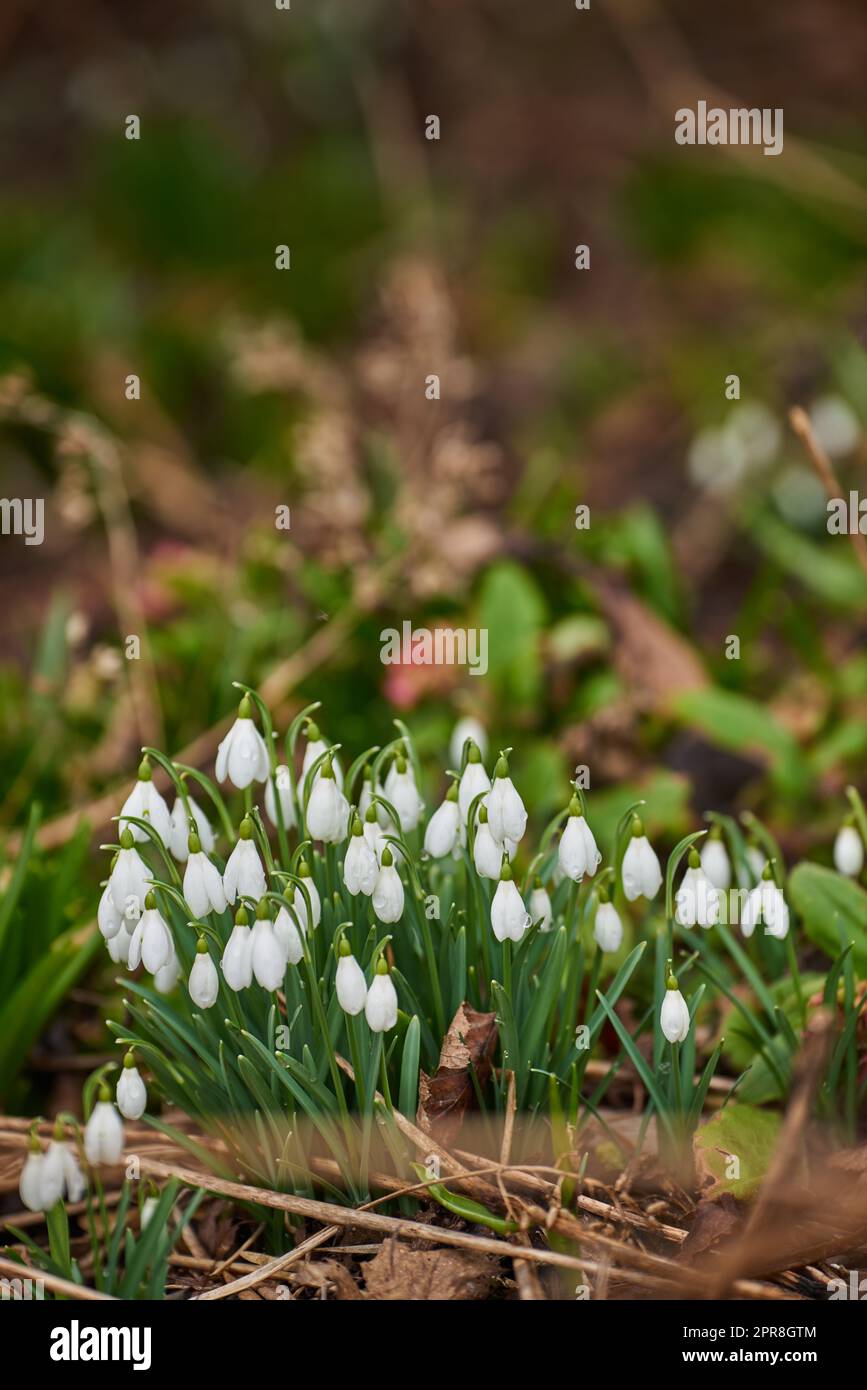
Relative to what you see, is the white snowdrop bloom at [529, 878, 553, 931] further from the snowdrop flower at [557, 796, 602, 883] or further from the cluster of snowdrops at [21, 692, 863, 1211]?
the snowdrop flower at [557, 796, 602, 883]

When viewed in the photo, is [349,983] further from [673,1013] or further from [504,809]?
[673,1013]

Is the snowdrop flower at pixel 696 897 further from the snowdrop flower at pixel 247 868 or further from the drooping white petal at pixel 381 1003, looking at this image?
the snowdrop flower at pixel 247 868

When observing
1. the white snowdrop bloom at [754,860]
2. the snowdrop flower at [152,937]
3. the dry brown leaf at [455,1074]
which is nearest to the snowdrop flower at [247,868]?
the snowdrop flower at [152,937]

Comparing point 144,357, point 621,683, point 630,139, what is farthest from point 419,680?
point 630,139

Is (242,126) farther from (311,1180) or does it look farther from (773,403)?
(311,1180)
